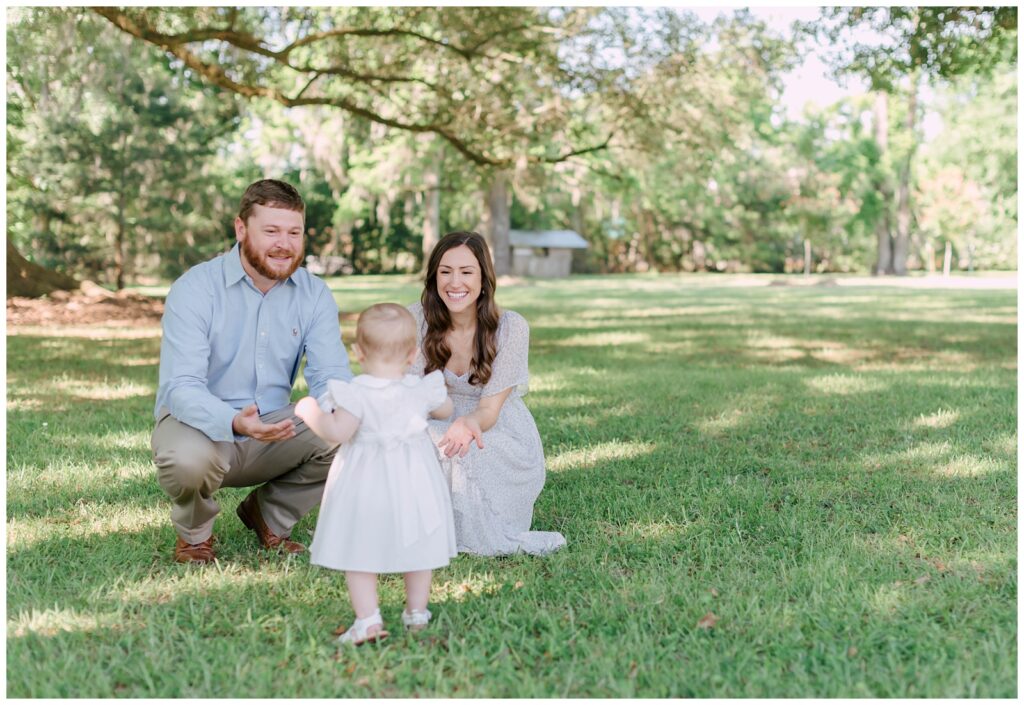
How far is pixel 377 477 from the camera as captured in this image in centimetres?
318

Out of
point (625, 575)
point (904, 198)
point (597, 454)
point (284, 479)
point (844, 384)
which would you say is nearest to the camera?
point (625, 575)

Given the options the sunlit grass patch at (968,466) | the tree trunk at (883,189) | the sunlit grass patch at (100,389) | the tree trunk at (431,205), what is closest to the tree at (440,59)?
the sunlit grass patch at (100,389)

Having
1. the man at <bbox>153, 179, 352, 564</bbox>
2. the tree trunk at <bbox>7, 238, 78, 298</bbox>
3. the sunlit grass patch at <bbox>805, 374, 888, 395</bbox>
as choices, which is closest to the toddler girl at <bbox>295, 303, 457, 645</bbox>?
the man at <bbox>153, 179, 352, 564</bbox>

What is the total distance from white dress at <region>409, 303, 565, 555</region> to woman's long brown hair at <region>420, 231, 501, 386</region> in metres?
0.03

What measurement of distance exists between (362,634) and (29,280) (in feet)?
50.0

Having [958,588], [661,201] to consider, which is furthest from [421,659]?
[661,201]

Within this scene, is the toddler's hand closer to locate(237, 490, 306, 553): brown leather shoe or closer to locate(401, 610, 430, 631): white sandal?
locate(401, 610, 430, 631): white sandal

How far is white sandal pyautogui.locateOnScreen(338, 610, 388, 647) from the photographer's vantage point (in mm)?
3170

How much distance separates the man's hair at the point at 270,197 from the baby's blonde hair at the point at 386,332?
1.00m

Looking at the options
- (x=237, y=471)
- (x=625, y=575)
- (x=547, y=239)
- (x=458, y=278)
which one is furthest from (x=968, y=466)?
(x=547, y=239)

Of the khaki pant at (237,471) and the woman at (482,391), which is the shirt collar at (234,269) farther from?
the woman at (482,391)

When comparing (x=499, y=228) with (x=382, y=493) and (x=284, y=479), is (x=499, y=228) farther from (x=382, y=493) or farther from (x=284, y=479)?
(x=382, y=493)

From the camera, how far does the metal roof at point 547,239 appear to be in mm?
43312

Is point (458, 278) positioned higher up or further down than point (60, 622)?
higher up
